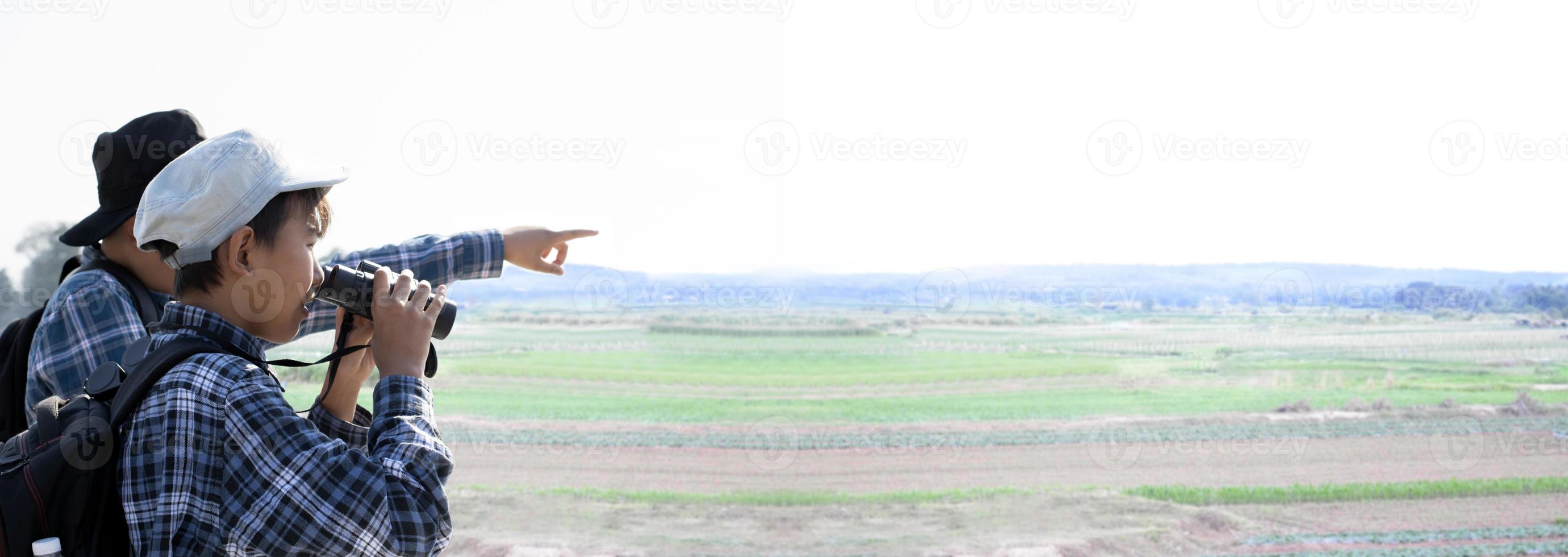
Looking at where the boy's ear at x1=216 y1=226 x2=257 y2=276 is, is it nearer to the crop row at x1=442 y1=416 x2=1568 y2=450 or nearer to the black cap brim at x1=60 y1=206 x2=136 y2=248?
the black cap brim at x1=60 y1=206 x2=136 y2=248

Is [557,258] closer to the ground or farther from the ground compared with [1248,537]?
farther from the ground

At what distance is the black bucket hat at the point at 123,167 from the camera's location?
84.0 inches

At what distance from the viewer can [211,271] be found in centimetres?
149

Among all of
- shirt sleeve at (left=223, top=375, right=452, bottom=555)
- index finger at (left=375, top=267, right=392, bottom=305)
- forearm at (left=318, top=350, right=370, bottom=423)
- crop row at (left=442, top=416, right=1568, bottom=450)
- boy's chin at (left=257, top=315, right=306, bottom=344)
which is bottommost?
crop row at (left=442, top=416, right=1568, bottom=450)

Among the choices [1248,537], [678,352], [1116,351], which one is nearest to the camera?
[1248,537]

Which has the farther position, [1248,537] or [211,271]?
[1248,537]

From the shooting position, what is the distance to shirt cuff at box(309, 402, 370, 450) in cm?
174

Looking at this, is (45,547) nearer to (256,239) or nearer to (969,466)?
(256,239)

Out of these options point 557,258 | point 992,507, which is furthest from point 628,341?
point 557,258

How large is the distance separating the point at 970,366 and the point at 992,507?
52.4 ft

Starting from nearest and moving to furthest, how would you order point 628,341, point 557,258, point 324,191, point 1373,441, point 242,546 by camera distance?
point 242,546
point 324,191
point 557,258
point 1373,441
point 628,341

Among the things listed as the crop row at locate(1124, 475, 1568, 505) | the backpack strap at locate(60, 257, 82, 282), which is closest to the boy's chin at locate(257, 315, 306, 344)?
the backpack strap at locate(60, 257, 82, 282)

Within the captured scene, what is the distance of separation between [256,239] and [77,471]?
39cm

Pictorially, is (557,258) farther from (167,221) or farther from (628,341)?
(628,341)
